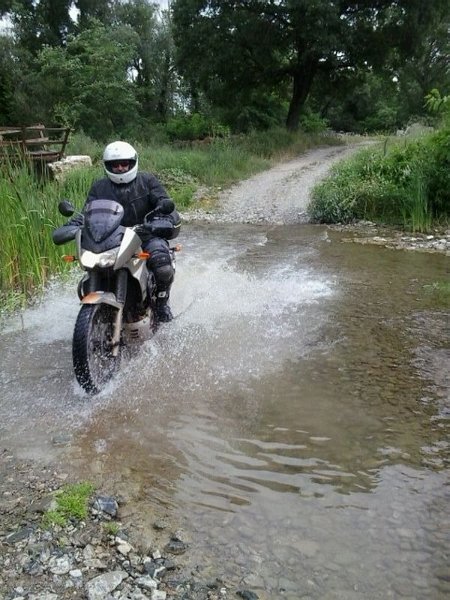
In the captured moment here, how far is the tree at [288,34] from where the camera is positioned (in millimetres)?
21422

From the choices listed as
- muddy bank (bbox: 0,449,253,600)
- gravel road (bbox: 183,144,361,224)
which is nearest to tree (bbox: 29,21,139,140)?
gravel road (bbox: 183,144,361,224)

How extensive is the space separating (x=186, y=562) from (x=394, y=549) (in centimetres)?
98

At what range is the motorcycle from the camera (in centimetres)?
395

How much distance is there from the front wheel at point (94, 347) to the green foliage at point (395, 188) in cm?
716

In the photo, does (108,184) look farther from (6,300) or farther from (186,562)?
(186,562)

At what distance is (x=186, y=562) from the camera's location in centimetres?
246

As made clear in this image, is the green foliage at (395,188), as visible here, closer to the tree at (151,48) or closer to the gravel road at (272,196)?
the gravel road at (272,196)

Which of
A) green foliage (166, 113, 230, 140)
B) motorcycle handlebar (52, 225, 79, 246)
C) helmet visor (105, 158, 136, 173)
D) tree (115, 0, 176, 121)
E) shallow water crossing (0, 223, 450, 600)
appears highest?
tree (115, 0, 176, 121)

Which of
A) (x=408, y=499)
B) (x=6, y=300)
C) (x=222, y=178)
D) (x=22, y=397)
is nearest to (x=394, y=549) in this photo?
(x=408, y=499)

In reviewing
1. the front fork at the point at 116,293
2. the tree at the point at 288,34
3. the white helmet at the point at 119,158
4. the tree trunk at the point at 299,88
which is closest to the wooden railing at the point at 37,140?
the white helmet at the point at 119,158

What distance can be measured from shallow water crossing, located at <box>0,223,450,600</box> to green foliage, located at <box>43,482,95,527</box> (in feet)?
0.55

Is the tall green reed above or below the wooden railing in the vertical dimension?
below

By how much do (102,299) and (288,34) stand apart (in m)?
22.1

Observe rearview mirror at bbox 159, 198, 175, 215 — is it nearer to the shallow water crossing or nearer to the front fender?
the front fender
